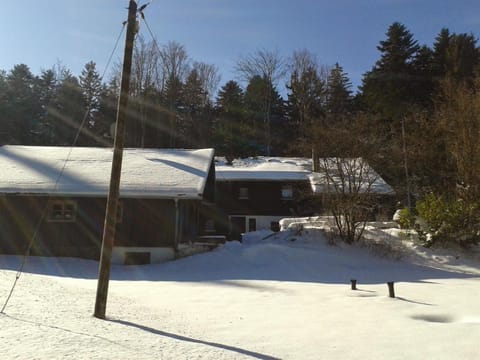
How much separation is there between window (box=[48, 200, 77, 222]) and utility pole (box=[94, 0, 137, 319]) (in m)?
11.3

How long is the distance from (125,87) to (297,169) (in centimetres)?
2793

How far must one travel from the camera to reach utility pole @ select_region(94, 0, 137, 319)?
763cm

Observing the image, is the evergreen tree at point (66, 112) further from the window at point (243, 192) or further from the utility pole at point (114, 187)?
the utility pole at point (114, 187)

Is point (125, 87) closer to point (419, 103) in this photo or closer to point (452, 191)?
point (452, 191)

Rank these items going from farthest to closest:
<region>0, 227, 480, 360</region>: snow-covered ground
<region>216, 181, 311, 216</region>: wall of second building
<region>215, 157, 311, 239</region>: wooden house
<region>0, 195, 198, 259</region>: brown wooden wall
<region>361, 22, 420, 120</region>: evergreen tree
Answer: <region>361, 22, 420, 120</region>: evergreen tree, <region>216, 181, 311, 216</region>: wall of second building, <region>215, 157, 311, 239</region>: wooden house, <region>0, 195, 198, 259</region>: brown wooden wall, <region>0, 227, 480, 360</region>: snow-covered ground

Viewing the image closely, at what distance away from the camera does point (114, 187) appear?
8055mm

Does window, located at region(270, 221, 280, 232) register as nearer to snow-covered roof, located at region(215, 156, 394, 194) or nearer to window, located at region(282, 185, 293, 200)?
window, located at region(282, 185, 293, 200)

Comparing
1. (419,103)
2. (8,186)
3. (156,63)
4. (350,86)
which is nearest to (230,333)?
(8,186)

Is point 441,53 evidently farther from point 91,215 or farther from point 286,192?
point 91,215

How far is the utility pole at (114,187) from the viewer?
7632mm

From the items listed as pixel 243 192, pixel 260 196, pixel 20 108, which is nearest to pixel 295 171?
pixel 260 196

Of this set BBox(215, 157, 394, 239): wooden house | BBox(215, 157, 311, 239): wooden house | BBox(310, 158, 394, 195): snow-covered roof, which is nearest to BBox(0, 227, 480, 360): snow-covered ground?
BBox(310, 158, 394, 195): snow-covered roof

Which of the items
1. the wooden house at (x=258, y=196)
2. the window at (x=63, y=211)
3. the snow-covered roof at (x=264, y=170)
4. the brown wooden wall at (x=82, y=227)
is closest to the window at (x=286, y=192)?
the wooden house at (x=258, y=196)

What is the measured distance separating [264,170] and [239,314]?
2679cm
